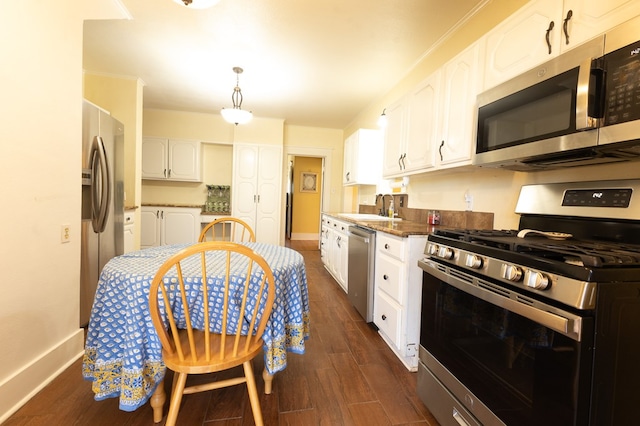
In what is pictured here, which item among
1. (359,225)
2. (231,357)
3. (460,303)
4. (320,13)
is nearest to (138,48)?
(320,13)

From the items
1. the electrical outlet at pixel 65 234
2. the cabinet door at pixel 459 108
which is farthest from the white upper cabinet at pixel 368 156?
the electrical outlet at pixel 65 234

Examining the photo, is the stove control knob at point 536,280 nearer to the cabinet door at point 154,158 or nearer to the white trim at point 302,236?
the cabinet door at point 154,158

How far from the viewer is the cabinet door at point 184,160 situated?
475cm

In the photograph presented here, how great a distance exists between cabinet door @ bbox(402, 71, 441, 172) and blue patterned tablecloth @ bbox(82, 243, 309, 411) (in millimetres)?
1476

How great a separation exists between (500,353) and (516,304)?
0.77ft

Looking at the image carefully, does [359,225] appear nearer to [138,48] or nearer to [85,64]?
[138,48]

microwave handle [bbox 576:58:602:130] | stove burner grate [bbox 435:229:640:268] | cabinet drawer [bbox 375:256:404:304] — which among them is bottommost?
cabinet drawer [bbox 375:256:404:304]

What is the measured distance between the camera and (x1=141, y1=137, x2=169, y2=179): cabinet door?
4664 millimetres

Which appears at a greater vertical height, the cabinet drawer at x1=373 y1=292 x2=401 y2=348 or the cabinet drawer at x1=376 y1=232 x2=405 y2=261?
the cabinet drawer at x1=376 y1=232 x2=405 y2=261

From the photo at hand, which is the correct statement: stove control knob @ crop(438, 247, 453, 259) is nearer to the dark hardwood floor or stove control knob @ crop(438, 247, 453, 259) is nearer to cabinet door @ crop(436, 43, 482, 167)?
cabinet door @ crop(436, 43, 482, 167)

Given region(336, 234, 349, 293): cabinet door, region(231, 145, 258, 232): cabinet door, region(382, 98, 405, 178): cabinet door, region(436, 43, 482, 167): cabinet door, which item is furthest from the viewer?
region(231, 145, 258, 232): cabinet door

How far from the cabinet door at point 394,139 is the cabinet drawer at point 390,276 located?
3.10ft

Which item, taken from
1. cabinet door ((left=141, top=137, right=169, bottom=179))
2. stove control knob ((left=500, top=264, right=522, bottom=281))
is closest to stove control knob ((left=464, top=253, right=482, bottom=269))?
stove control knob ((left=500, top=264, right=522, bottom=281))

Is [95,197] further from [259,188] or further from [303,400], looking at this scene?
[259,188]
